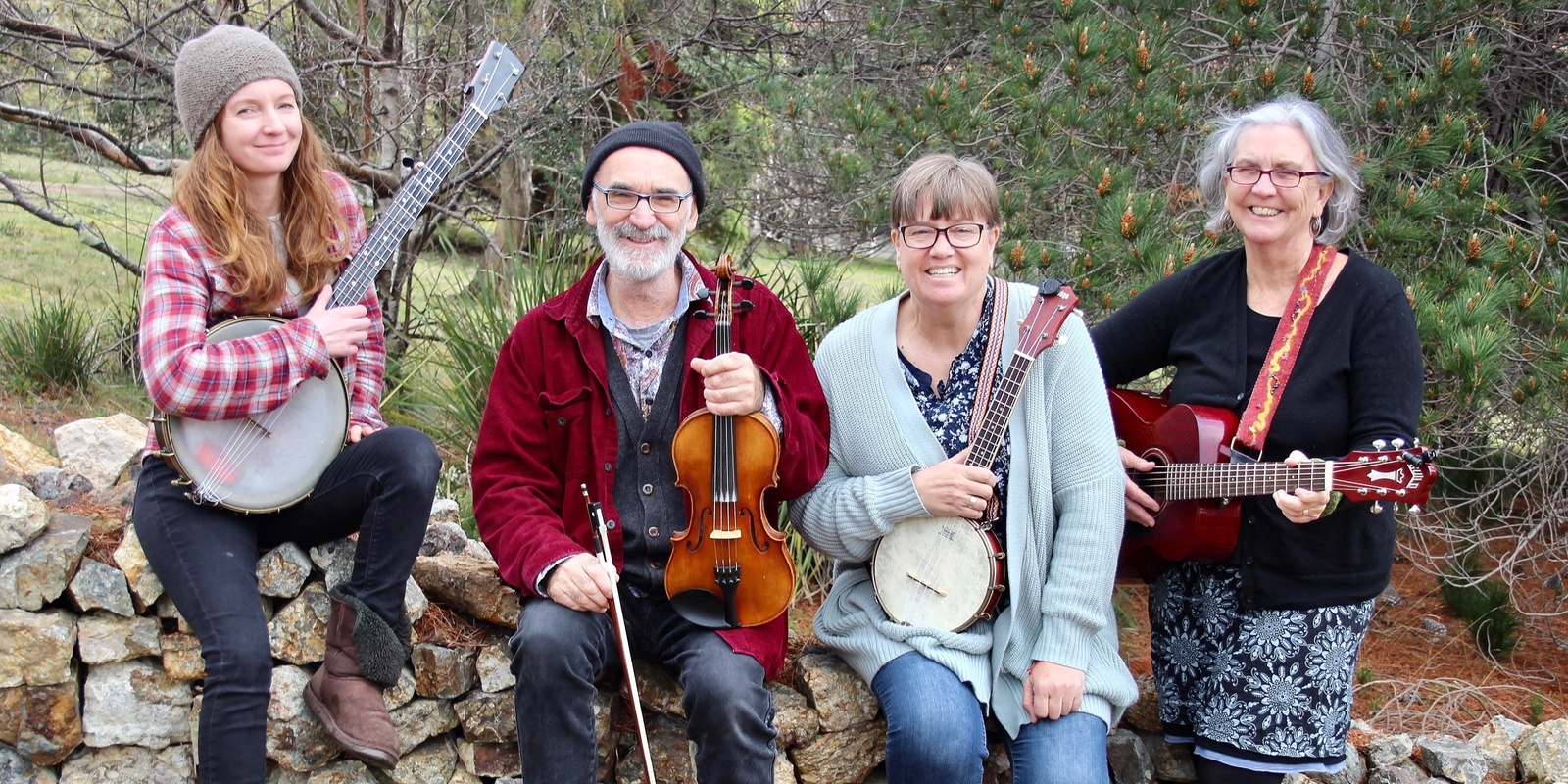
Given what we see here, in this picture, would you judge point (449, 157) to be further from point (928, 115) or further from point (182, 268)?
point (928, 115)

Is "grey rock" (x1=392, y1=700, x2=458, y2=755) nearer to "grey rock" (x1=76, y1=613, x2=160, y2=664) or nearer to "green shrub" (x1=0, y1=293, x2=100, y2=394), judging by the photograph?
"grey rock" (x1=76, y1=613, x2=160, y2=664)

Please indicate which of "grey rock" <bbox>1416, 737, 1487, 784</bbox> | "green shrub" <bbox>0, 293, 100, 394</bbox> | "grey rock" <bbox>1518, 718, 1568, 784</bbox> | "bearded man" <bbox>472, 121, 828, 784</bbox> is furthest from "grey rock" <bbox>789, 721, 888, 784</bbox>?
"green shrub" <bbox>0, 293, 100, 394</bbox>

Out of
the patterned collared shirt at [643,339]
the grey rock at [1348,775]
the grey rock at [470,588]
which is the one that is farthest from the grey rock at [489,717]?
the grey rock at [1348,775]

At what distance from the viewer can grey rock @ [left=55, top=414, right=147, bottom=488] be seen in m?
3.43

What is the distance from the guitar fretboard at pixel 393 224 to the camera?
9.52 feet

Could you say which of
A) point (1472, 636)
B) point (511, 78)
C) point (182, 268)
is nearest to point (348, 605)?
point (182, 268)

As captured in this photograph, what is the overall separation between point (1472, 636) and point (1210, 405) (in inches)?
104

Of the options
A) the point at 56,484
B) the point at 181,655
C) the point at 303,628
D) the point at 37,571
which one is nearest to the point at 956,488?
the point at 303,628

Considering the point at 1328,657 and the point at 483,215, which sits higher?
the point at 483,215

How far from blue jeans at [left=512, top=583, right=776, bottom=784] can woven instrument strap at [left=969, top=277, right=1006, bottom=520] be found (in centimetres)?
72

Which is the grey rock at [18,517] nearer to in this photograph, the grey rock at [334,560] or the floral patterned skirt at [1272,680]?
the grey rock at [334,560]

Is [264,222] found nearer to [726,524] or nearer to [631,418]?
[631,418]

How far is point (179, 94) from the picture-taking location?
2830mm

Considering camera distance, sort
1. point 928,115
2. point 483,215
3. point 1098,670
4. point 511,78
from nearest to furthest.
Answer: point 1098,670, point 511,78, point 928,115, point 483,215
